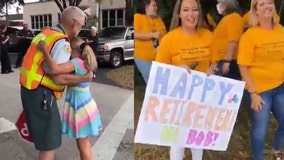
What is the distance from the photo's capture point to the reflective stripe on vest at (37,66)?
149 centimetres

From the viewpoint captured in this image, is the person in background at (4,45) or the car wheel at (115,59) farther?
the person in background at (4,45)

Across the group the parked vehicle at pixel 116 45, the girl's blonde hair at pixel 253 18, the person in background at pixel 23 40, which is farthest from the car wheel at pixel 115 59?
the girl's blonde hair at pixel 253 18

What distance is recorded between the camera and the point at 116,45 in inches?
64.9

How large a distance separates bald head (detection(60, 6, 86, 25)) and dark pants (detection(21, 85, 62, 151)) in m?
0.31

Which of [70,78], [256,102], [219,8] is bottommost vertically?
[256,102]

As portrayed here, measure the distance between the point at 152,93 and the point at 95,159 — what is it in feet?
1.57

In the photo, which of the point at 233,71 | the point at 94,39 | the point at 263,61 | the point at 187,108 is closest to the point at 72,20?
the point at 94,39

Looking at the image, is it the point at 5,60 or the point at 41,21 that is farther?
the point at 5,60

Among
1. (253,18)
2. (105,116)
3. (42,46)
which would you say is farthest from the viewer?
(105,116)

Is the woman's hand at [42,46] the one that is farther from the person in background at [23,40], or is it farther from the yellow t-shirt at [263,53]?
the yellow t-shirt at [263,53]

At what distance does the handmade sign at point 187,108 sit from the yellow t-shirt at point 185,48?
0.13 feet

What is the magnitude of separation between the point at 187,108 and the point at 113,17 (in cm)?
54

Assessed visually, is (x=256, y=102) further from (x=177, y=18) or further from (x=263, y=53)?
(x=177, y=18)

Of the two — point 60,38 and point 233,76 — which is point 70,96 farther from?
point 233,76
